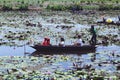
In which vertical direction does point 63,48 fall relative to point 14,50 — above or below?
above

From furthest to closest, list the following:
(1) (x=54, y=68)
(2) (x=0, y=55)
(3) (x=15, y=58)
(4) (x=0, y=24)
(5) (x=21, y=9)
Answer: (5) (x=21, y=9) < (4) (x=0, y=24) < (2) (x=0, y=55) < (3) (x=15, y=58) < (1) (x=54, y=68)

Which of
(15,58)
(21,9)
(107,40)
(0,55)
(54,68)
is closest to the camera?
(54,68)

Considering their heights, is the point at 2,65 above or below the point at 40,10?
above

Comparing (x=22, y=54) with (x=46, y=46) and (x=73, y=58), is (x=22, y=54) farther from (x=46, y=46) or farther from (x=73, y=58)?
(x=73, y=58)

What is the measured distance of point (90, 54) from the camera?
3053 centimetres

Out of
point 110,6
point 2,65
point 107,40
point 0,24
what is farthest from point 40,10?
point 2,65

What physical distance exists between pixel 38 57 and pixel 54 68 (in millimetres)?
4276

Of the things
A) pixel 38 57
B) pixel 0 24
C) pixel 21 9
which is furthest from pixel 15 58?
pixel 21 9

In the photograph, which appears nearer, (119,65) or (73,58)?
(119,65)

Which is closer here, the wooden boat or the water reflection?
the water reflection

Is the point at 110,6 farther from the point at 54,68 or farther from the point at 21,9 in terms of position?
the point at 54,68

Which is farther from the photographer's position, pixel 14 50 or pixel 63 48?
pixel 14 50

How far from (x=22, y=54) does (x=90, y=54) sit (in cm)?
510

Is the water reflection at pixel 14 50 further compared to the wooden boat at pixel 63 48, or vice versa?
the wooden boat at pixel 63 48
